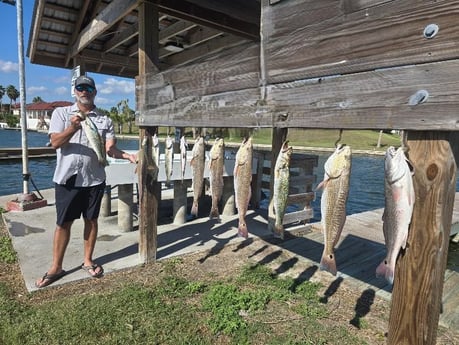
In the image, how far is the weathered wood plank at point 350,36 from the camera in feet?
4.70

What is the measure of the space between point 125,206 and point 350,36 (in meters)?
4.92

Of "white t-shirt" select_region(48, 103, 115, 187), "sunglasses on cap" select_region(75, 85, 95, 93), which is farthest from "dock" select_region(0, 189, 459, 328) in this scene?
"sunglasses on cap" select_region(75, 85, 95, 93)

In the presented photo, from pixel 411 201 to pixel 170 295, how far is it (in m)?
3.09

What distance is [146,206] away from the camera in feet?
14.8

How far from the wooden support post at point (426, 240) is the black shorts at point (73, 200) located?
3384 millimetres

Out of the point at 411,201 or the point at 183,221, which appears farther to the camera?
the point at 183,221

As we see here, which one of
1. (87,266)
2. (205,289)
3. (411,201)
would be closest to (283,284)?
(205,289)

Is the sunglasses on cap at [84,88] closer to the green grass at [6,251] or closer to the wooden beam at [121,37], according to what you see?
the wooden beam at [121,37]

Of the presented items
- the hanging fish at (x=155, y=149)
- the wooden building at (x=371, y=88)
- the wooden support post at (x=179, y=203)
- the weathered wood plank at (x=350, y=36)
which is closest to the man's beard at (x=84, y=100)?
the hanging fish at (x=155, y=149)

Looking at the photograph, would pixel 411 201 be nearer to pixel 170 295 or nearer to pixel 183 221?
pixel 170 295

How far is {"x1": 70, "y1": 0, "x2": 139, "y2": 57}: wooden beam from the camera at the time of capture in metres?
4.12

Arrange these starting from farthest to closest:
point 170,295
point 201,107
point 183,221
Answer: point 183,221 < point 170,295 < point 201,107

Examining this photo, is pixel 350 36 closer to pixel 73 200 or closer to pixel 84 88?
pixel 84 88

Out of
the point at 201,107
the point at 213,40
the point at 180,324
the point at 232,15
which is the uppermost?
the point at 213,40
